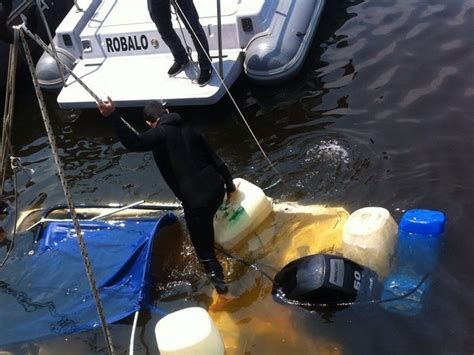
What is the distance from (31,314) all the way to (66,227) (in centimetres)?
91

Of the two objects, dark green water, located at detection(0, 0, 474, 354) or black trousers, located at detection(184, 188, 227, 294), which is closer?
dark green water, located at detection(0, 0, 474, 354)

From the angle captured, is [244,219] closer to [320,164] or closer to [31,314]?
[320,164]

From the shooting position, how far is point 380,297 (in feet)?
14.1

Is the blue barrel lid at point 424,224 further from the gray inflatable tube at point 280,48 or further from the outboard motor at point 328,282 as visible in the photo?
the gray inflatable tube at point 280,48

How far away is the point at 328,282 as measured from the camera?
420 cm

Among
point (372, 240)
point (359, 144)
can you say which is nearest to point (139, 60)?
point (359, 144)

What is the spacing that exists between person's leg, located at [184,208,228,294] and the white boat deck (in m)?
2.38

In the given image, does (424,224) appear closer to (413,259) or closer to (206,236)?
(413,259)

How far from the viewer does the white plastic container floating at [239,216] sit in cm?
502

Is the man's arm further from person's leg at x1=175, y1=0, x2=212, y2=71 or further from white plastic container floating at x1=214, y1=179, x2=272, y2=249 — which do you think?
person's leg at x1=175, y1=0, x2=212, y2=71

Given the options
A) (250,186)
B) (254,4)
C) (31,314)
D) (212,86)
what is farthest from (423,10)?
(31,314)

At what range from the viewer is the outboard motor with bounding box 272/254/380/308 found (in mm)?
4230

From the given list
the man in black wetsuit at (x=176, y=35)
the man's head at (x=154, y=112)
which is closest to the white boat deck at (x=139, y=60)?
the man in black wetsuit at (x=176, y=35)

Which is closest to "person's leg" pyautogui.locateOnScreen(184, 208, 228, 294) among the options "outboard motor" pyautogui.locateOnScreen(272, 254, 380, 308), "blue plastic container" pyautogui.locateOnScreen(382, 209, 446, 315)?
"outboard motor" pyautogui.locateOnScreen(272, 254, 380, 308)
